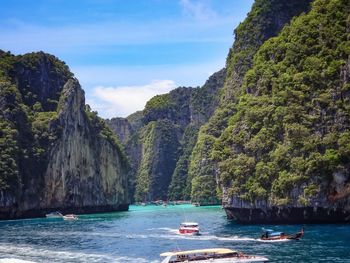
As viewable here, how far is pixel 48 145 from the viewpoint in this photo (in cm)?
16450

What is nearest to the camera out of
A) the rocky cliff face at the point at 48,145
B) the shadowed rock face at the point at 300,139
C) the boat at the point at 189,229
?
the boat at the point at 189,229

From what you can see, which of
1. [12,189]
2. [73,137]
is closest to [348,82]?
[12,189]

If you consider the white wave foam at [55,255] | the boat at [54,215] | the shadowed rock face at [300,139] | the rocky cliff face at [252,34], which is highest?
the rocky cliff face at [252,34]

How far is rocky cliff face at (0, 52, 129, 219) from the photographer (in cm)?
14812

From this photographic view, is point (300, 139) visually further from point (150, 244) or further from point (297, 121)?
point (150, 244)

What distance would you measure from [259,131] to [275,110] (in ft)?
16.1

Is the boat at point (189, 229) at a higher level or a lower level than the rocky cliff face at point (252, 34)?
lower

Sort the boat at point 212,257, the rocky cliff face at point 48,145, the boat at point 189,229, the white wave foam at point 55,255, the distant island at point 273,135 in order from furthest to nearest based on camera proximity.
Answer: the rocky cliff face at point 48,145 → the distant island at point 273,135 → the boat at point 189,229 → the white wave foam at point 55,255 → the boat at point 212,257

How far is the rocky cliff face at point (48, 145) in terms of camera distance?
14812cm

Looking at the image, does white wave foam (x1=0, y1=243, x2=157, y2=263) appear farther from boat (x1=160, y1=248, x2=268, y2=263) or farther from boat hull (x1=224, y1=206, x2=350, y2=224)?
boat hull (x1=224, y1=206, x2=350, y2=224)

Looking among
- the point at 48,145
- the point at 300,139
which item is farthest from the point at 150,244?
the point at 48,145

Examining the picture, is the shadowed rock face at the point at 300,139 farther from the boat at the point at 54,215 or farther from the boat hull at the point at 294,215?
the boat at the point at 54,215

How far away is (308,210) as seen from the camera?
92375 millimetres

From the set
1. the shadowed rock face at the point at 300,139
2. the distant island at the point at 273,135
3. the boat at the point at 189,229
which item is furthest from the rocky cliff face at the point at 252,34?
the boat at the point at 189,229
